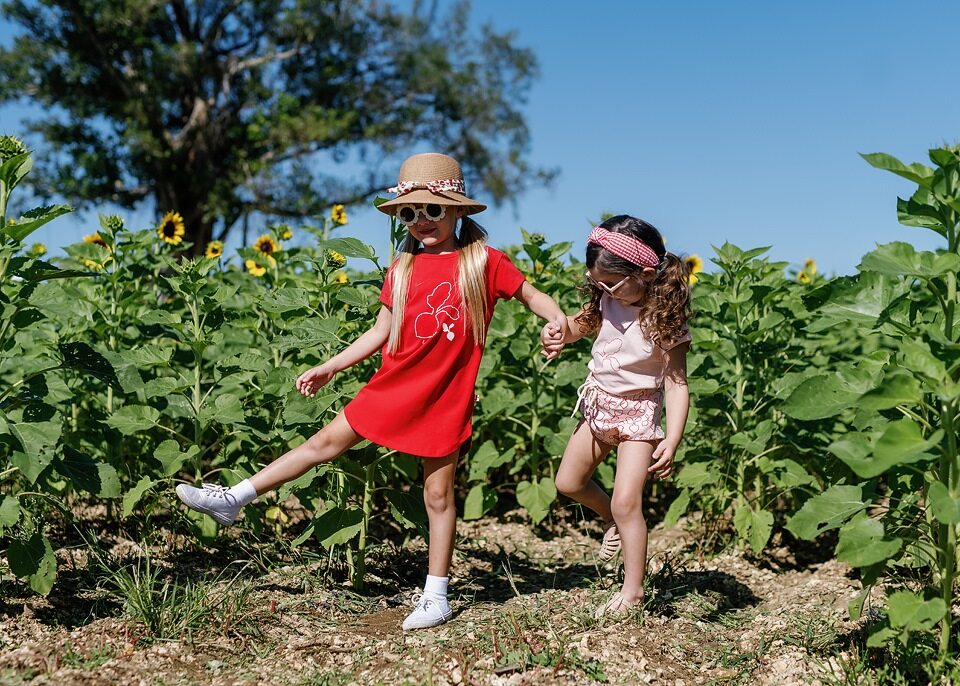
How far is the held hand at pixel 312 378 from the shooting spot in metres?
3.38

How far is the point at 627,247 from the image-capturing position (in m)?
3.24

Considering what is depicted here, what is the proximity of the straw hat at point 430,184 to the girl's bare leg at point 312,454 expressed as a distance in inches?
31.7

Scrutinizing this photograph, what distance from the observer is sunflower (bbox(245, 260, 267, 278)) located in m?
5.42

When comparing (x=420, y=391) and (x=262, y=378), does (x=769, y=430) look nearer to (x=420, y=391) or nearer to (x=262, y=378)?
(x=420, y=391)

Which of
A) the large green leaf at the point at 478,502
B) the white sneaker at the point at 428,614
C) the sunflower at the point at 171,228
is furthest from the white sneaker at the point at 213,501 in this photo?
the sunflower at the point at 171,228

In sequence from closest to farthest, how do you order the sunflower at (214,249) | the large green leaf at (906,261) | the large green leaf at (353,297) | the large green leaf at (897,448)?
1. the large green leaf at (897,448)
2. the large green leaf at (906,261)
3. the large green leaf at (353,297)
4. the sunflower at (214,249)

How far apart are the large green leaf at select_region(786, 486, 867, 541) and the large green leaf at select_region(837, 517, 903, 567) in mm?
97

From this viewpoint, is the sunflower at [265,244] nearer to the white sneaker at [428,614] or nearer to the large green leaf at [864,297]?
the white sneaker at [428,614]

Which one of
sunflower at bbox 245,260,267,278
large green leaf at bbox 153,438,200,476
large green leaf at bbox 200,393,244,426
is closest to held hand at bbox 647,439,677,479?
large green leaf at bbox 200,393,244,426

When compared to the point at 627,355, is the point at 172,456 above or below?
below

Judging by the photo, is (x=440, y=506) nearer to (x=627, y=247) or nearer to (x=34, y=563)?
(x=627, y=247)

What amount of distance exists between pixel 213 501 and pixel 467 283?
1.15m

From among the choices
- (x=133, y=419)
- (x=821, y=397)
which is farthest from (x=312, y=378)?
(x=821, y=397)

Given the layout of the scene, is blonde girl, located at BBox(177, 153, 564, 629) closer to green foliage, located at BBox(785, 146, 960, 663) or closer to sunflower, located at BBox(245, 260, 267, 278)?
green foliage, located at BBox(785, 146, 960, 663)
